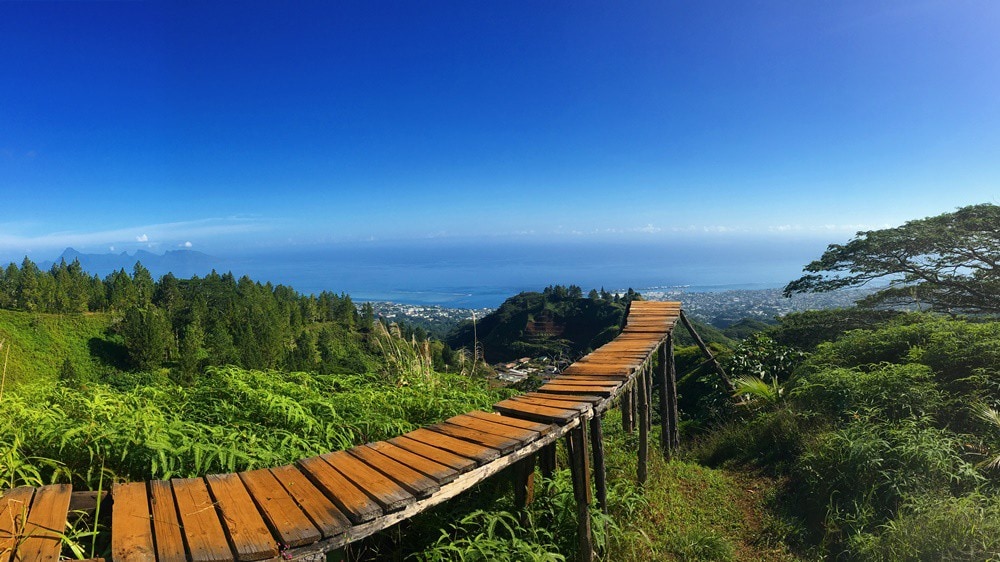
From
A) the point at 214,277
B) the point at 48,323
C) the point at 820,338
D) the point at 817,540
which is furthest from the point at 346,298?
the point at 817,540

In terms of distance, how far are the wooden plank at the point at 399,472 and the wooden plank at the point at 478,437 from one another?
544mm

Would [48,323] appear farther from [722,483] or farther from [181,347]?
[722,483]

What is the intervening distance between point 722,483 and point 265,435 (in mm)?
5322

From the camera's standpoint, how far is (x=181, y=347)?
153 ft

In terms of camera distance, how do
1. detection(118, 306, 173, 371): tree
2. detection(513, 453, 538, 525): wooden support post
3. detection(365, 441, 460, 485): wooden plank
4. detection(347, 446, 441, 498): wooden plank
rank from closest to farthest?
detection(347, 446, 441, 498): wooden plank → detection(365, 441, 460, 485): wooden plank → detection(513, 453, 538, 525): wooden support post → detection(118, 306, 173, 371): tree

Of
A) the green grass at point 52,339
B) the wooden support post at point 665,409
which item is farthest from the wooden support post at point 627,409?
the green grass at point 52,339

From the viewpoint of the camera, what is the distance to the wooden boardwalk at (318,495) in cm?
213

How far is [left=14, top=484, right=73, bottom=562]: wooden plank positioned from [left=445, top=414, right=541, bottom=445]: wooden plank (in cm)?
227

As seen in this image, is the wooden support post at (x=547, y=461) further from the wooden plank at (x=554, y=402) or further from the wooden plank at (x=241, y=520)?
the wooden plank at (x=241, y=520)

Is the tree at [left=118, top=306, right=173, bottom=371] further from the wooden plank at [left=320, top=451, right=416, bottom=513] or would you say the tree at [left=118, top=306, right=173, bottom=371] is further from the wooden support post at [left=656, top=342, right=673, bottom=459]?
the wooden plank at [left=320, top=451, right=416, bottom=513]

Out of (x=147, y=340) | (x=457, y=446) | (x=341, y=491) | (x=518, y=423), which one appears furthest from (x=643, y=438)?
(x=147, y=340)

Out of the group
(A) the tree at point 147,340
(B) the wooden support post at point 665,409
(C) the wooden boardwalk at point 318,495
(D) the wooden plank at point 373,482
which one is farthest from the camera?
(A) the tree at point 147,340

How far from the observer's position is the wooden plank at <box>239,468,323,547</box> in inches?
87.7

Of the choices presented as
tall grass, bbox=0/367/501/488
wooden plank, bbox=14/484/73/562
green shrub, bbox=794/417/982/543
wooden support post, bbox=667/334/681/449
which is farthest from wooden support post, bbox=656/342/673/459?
wooden plank, bbox=14/484/73/562
